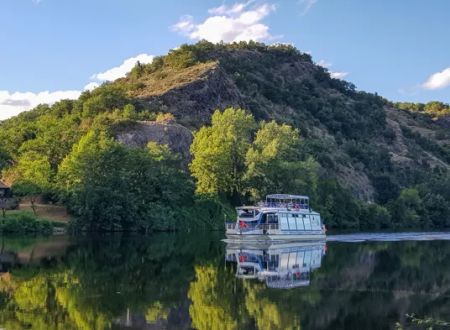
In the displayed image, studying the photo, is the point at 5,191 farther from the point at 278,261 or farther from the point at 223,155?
the point at 278,261

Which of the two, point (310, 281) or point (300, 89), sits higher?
point (300, 89)

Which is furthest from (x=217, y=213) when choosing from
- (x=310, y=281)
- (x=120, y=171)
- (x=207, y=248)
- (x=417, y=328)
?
(x=417, y=328)

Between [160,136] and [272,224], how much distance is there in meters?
35.6

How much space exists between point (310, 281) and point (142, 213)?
46.2 m

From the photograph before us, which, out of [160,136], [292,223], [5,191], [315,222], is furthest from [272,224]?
[5,191]

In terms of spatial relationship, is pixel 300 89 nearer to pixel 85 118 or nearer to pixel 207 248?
pixel 85 118

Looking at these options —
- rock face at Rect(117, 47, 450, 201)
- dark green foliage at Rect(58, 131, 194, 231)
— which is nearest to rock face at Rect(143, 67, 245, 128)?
rock face at Rect(117, 47, 450, 201)

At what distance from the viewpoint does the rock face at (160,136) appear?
9588 centimetres

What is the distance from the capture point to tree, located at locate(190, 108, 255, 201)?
87.9 meters

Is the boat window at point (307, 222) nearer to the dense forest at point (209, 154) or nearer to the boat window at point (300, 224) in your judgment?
the boat window at point (300, 224)

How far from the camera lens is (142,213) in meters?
79.1

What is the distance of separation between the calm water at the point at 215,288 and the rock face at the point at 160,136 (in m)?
40.3

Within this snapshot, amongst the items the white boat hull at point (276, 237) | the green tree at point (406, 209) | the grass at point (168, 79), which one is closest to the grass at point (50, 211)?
the white boat hull at point (276, 237)

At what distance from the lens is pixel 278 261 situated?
47.2 m
